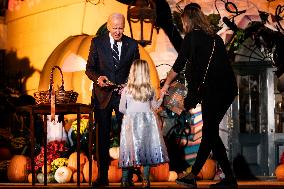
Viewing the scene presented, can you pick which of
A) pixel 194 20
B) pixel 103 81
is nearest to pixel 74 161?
pixel 103 81

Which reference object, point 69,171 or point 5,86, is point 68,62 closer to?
point 5,86

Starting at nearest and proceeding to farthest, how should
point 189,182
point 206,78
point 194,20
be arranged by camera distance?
point 189,182
point 206,78
point 194,20

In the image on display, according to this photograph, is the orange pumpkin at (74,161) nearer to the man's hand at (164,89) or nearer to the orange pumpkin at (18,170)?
the orange pumpkin at (18,170)

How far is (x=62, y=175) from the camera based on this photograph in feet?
35.5

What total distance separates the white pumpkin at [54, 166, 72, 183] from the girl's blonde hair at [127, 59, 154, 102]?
8.90 feet

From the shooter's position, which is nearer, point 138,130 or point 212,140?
point 212,140

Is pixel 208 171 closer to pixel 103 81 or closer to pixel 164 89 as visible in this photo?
pixel 164 89

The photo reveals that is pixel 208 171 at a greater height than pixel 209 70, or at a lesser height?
lesser

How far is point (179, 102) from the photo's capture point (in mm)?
9008

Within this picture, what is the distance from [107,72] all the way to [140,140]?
953mm

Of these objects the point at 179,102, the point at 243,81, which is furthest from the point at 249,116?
the point at 179,102

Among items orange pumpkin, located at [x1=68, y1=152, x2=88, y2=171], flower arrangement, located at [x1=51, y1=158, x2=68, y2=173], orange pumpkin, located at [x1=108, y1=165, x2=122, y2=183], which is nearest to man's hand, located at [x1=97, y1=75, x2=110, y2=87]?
orange pumpkin, located at [x1=108, y1=165, x2=122, y2=183]

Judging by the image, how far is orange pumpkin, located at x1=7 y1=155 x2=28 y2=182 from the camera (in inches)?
445

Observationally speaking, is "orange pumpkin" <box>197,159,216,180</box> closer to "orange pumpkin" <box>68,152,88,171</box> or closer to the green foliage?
"orange pumpkin" <box>68,152,88,171</box>
